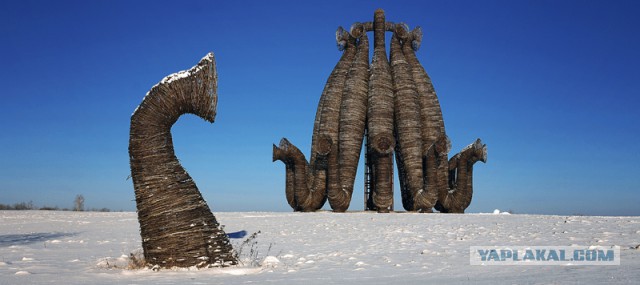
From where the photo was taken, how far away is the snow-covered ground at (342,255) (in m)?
5.49

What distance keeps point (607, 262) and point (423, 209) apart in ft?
47.7

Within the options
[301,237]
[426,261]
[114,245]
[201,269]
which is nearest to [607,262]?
[426,261]

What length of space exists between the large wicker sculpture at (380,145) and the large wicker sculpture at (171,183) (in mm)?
13265

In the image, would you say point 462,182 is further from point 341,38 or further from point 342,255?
point 342,255

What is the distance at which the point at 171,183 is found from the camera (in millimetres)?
6703

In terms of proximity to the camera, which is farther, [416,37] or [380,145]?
[416,37]

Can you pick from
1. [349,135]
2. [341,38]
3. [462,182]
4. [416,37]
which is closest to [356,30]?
[341,38]

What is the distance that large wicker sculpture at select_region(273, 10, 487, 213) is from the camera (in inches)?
806

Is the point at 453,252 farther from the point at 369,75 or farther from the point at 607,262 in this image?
the point at 369,75

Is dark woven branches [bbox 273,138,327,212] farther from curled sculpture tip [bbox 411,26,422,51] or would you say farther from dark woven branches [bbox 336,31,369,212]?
curled sculpture tip [bbox 411,26,422,51]

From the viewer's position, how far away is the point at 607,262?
5965 mm

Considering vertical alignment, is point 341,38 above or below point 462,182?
above

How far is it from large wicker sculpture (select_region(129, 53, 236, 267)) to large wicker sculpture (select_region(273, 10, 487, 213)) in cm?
1327

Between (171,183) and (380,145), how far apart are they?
13.5 metres
